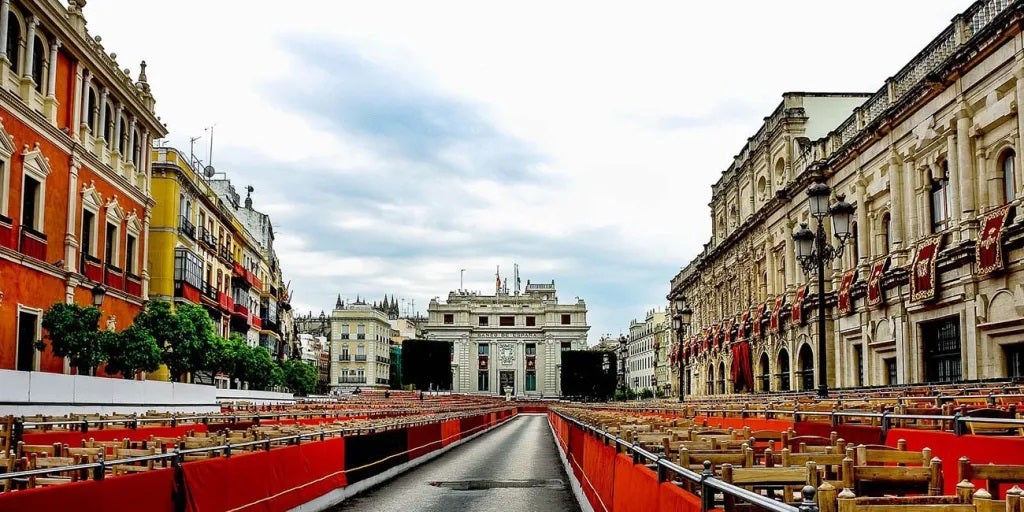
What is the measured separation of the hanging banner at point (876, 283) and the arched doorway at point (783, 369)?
45.9ft

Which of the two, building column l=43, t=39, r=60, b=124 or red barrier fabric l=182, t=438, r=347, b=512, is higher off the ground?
building column l=43, t=39, r=60, b=124

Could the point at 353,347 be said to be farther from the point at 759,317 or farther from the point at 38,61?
the point at 38,61

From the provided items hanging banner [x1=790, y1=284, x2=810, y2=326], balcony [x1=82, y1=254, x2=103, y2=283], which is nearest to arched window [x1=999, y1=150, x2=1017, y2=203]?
hanging banner [x1=790, y1=284, x2=810, y2=326]

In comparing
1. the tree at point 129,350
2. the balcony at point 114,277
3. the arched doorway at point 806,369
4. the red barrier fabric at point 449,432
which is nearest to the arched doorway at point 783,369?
the arched doorway at point 806,369

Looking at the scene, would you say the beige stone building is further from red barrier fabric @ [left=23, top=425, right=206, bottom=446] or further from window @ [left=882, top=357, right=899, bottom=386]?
red barrier fabric @ [left=23, top=425, right=206, bottom=446]

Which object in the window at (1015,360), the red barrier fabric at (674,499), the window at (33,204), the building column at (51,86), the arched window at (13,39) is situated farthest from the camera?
the building column at (51,86)

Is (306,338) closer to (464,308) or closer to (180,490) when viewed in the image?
(464,308)

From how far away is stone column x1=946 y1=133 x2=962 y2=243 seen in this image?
90.3ft

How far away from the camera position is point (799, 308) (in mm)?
43125

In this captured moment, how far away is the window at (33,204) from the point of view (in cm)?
3005

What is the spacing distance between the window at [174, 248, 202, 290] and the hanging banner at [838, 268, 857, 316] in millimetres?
31476

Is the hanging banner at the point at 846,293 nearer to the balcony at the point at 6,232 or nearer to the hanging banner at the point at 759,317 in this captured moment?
the hanging banner at the point at 759,317

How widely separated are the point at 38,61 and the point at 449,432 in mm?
18396

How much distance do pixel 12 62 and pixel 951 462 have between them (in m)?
28.5
